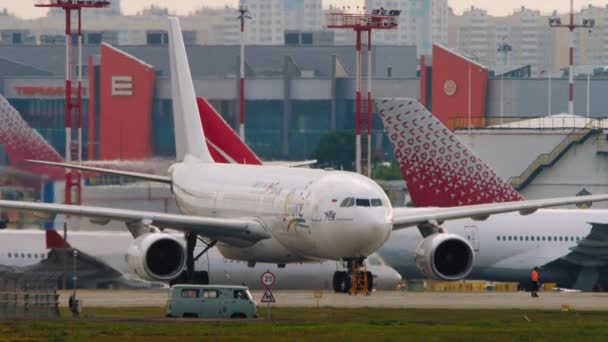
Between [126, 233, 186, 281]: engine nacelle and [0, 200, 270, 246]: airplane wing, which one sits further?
[0, 200, 270, 246]: airplane wing

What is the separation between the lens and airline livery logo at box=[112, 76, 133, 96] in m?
161

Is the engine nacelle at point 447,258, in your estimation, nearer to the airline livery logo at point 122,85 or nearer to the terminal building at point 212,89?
the terminal building at point 212,89

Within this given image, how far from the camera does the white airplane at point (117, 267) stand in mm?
66625

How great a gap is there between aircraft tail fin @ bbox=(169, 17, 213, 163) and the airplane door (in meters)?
10.5

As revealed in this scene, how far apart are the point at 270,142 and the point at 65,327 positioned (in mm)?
128542

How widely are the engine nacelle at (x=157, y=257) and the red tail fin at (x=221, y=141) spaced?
15.0 m

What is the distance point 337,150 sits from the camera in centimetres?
16112

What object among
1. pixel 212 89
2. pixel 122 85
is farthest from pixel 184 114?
pixel 212 89

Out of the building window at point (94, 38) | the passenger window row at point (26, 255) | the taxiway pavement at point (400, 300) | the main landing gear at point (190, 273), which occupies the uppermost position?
the building window at point (94, 38)

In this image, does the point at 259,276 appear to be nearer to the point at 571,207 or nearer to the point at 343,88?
the point at 571,207

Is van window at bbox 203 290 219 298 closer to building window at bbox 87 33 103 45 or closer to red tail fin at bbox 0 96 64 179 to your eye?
red tail fin at bbox 0 96 64 179

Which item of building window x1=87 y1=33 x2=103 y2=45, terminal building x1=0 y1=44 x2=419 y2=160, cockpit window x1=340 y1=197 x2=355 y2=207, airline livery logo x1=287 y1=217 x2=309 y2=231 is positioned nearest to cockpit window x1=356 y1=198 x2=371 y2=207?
cockpit window x1=340 y1=197 x2=355 y2=207

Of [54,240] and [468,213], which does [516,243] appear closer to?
[468,213]

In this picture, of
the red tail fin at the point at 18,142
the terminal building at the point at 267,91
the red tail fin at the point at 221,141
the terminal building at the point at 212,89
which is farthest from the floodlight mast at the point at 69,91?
the terminal building at the point at 212,89
